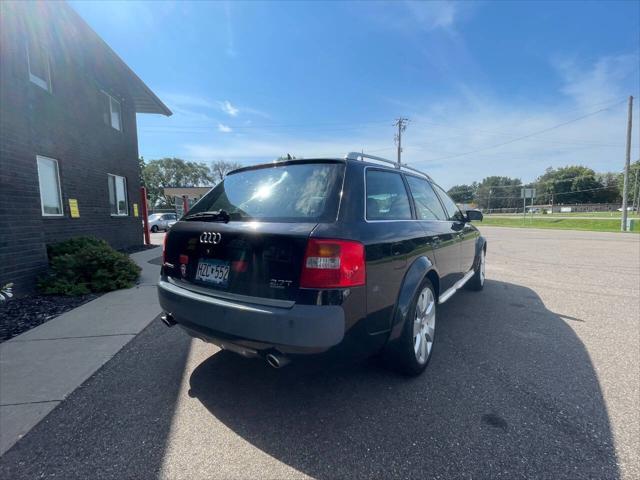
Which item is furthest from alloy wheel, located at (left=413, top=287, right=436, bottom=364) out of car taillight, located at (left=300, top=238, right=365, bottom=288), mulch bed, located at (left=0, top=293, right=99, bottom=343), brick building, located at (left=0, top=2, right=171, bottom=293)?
brick building, located at (left=0, top=2, right=171, bottom=293)

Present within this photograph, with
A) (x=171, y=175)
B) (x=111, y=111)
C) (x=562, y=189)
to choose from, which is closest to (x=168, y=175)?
(x=171, y=175)

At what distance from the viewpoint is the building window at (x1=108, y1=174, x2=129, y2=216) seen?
34.9 ft

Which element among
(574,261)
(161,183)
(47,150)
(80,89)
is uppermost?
(161,183)

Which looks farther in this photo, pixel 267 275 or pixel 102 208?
pixel 102 208

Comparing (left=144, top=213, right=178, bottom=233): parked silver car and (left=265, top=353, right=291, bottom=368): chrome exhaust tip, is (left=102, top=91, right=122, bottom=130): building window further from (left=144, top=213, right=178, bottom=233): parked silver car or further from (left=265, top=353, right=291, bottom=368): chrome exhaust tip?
(left=144, top=213, right=178, bottom=233): parked silver car

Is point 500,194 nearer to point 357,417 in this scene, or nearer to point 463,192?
point 463,192

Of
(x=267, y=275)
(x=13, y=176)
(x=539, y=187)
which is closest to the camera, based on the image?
(x=267, y=275)

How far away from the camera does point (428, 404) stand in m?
2.30

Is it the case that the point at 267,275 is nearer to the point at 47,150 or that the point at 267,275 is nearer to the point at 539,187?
the point at 47,150

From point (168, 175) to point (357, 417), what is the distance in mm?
77512

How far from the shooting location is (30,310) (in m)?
4.48

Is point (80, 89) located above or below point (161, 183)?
below

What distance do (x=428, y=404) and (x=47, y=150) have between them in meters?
9.21

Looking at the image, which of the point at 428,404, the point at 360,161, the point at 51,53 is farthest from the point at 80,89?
the point at 428,404
